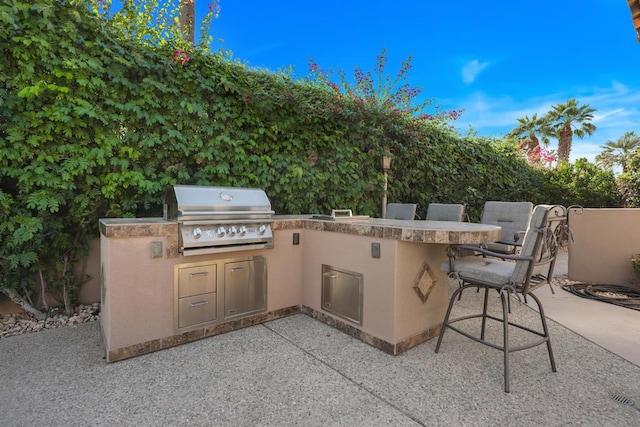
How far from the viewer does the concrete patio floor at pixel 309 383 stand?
1.57m

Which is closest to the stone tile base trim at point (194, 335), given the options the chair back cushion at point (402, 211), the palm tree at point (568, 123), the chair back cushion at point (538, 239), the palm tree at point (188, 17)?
the chair back cushion at point (402, 211)

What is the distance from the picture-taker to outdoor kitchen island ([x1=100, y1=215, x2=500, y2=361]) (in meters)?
2.11

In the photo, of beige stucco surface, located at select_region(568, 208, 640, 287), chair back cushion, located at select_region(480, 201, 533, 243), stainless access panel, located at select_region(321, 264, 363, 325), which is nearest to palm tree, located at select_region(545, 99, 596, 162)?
beige stucco surface, located at select_region(568, 208, 640, 287)

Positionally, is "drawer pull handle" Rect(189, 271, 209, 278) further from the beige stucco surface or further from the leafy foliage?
the leafy foliage

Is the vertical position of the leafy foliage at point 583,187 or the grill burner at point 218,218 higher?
the leafy foliage at point 583,187

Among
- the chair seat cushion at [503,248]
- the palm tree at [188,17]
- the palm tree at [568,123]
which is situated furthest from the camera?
the palm tree at [568,123]

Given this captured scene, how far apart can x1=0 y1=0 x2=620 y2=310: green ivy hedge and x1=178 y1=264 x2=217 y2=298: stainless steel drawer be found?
3.21 ft

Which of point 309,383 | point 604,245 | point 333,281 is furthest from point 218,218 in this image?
point 604,245

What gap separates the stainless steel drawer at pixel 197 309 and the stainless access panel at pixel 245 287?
113 millimetres

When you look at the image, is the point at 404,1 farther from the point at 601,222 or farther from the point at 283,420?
the point at 283,420

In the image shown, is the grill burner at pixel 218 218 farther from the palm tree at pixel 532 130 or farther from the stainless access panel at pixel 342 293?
the palm tree at pixel 532 130

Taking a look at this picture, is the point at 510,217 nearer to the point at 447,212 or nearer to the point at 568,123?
the point at 447,212

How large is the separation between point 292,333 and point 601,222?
4388 mm

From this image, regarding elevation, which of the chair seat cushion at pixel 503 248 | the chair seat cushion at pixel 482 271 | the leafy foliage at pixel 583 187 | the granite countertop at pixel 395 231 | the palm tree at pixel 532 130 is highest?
the palm tree at pixel 532 130
